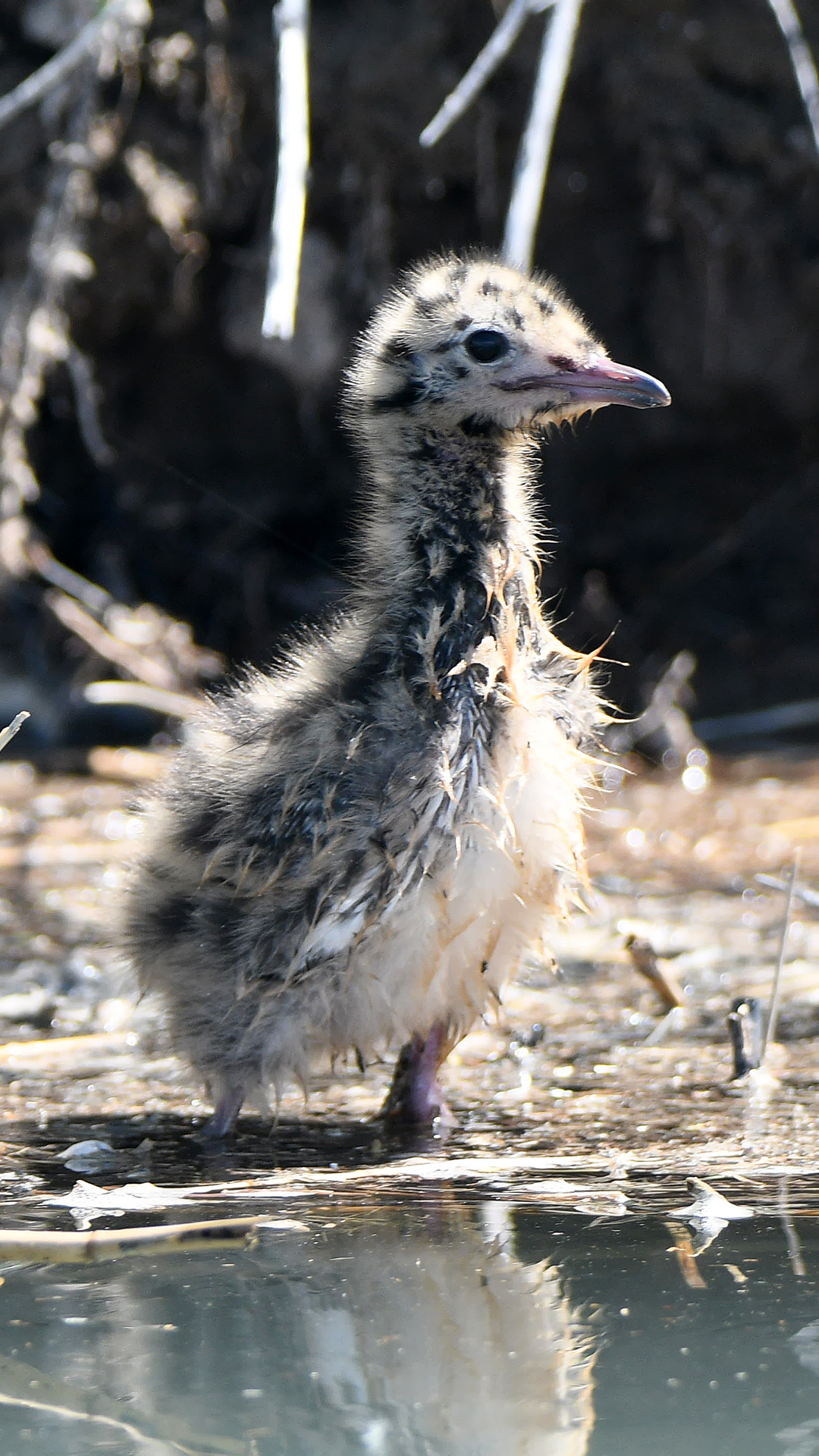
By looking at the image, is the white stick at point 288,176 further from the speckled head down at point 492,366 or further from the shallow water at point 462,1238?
the shallow water at point 462,1238

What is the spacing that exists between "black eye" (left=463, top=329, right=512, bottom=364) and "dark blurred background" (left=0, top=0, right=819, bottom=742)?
265cm

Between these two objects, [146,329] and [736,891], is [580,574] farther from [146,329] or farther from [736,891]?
[736,891]

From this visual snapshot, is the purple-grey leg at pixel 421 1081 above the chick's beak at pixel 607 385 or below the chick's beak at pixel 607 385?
below

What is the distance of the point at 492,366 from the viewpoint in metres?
3.19

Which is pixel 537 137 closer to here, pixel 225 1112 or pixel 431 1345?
pixel 225 1112

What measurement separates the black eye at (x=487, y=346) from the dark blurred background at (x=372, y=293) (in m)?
2.65

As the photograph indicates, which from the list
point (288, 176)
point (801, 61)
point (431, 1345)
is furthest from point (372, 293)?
point (431, 1345)

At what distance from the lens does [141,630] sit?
19.9 feet

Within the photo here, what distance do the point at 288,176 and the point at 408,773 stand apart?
1168 mm

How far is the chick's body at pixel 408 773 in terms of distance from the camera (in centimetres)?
283

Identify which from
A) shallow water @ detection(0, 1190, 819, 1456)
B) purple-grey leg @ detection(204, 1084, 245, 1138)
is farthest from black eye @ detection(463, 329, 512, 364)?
shallow water @ detection(0, 1190, 819, 1456)

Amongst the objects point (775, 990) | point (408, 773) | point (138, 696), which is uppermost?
point (138, 696)

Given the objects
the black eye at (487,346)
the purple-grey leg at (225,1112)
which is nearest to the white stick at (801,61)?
the black eye at (487,346)

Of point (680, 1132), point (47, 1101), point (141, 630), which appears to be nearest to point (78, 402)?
point (141, 630)
